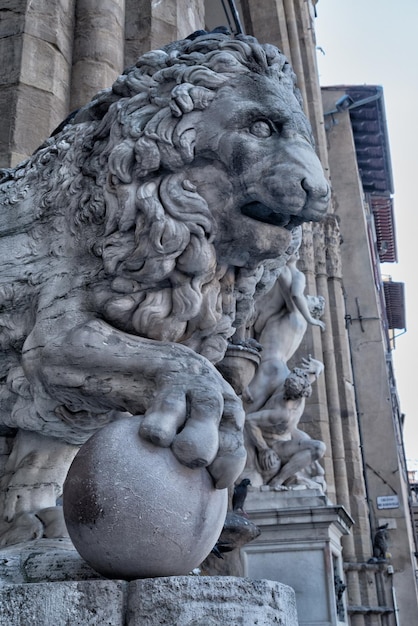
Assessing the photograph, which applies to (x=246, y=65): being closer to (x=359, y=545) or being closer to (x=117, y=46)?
(x=117, y=46)

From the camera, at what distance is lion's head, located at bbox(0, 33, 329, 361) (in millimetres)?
2010

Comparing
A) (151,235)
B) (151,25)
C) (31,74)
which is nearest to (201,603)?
(151,235)

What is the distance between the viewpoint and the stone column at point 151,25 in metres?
4.76

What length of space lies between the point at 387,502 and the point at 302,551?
1218 cm

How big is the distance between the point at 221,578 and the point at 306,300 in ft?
22.5

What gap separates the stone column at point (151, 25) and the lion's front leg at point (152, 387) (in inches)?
125

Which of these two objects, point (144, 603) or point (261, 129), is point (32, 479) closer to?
point (144, 603)

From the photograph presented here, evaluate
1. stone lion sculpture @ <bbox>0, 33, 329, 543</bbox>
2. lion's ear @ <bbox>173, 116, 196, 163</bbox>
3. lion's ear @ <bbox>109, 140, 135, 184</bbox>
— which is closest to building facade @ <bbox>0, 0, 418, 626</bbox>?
stone lion sculpture @ <bbox>0, 33, 329, 543</bbox>

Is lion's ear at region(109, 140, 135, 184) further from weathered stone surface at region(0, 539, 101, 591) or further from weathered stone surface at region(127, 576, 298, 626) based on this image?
weathered stone surface at region(127, 576, 298, 626)

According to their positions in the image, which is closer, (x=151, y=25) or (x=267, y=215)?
(x=267, y=215)

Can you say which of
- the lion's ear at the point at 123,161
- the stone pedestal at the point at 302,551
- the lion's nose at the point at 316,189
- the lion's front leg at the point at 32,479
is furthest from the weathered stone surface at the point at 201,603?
the stone pedestal at the point at 302,551

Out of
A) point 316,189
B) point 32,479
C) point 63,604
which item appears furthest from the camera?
point 32,479

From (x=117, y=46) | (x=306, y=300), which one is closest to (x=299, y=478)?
(x=306, y=300)

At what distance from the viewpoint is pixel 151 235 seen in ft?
6.59
